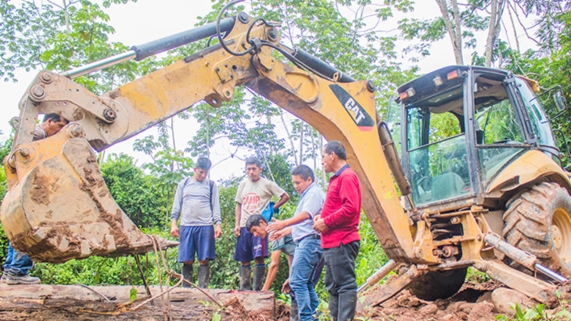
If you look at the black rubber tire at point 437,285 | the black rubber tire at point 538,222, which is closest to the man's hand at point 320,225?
the black rubber tire at point 538,222

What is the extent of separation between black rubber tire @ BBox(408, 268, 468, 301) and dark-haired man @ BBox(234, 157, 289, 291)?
1.84 meters

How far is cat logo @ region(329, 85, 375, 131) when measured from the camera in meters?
4.40

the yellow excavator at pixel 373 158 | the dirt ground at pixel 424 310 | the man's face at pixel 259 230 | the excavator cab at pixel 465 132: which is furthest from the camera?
the excavator cab at pixel 465 132

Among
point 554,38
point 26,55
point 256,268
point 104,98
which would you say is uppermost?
point 26,55

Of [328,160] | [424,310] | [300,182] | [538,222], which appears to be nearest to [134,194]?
[300,182]

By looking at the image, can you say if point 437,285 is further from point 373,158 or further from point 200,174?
point 200,174

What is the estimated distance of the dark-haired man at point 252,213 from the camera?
5672 mm

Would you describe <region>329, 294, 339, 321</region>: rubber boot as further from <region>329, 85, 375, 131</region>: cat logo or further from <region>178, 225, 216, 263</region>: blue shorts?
<region>178, 225, 216, 263</region>: blue shorts

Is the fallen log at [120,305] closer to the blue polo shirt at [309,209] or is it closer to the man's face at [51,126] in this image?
the blue polo shirt at [309,209]

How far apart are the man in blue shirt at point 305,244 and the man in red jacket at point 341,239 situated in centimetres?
32

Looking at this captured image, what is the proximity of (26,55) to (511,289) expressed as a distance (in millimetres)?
17927

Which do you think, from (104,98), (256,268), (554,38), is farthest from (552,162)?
(554,38)

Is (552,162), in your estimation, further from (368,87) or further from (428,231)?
(368,87)

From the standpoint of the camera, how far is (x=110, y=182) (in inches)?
551
